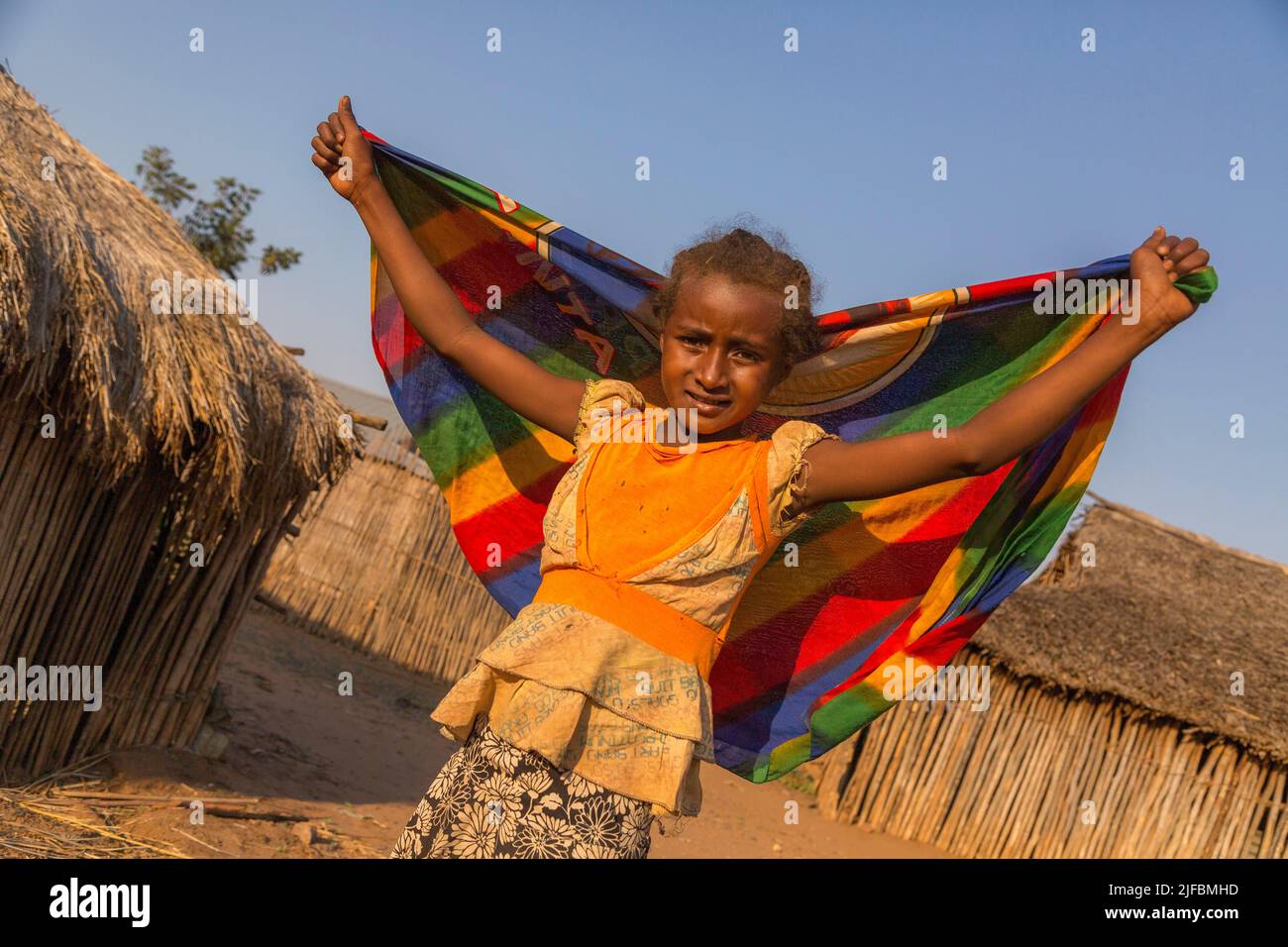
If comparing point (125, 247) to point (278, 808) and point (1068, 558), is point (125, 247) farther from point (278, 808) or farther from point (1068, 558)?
point (1068, 558)

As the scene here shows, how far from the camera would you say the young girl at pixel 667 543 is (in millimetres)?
1957

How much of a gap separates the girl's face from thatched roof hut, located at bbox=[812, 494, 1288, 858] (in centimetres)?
1026

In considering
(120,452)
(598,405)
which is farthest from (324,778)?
(598,405)

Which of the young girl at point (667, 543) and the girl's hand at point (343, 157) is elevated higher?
the girl's hand at point (343, 157)

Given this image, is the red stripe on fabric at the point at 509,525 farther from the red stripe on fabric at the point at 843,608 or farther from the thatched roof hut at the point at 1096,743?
the thatched roof hut at the point at 1096,743

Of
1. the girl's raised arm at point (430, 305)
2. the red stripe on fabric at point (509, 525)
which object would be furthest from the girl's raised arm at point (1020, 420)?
the red stripe on fabric at point (509, 525)

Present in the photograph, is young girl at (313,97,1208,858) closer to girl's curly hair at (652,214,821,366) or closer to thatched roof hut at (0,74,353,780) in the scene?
girl's curly hair at (652,214,821,366)

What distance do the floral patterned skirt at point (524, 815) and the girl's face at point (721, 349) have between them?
71cm

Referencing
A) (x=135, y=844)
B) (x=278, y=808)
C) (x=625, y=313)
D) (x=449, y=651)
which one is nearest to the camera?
(x=625, y=313)

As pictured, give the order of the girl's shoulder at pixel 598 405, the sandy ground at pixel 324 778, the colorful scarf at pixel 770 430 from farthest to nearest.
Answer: the sandy ground at pixel 324 778
the colorful scarf at pixel 770 430
the girl's shoulder at pixel 598 405
